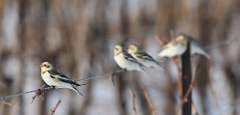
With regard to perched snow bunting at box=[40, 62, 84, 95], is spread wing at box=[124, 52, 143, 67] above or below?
below

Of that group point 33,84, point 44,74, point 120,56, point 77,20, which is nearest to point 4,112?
point 33,84

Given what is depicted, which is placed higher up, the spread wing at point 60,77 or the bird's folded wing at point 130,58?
the spread wing at point 60,77

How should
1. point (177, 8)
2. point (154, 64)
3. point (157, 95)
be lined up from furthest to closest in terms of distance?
1. point (177, 8)
2. point (157, 95)
3. point (154, 64)

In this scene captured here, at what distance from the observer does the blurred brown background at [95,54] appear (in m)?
11.7

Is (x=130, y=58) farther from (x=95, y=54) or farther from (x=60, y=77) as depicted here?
(x=95, y=54)

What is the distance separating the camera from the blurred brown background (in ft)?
38.4

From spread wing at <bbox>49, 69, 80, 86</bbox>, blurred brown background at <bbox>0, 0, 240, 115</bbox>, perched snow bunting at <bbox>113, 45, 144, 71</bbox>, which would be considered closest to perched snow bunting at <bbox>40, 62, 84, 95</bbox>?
spread wing at <bbox>49, 69, 80, 86</bbox>

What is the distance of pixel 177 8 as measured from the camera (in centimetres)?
1348

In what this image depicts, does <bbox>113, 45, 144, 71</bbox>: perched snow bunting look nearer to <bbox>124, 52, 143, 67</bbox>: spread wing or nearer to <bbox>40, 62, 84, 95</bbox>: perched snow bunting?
<bbox>124, 52, 143, 67</bbox>: spread wing

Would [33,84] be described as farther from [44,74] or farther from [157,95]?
[44,74]

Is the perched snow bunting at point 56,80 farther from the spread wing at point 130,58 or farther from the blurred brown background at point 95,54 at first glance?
the blurred brown background at point 95,54

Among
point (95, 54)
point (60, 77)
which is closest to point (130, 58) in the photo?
point (60, 77)

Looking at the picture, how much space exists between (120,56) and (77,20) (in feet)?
16.6

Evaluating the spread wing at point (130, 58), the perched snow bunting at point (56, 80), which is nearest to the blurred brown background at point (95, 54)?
the spread wing at point (130, 58)
